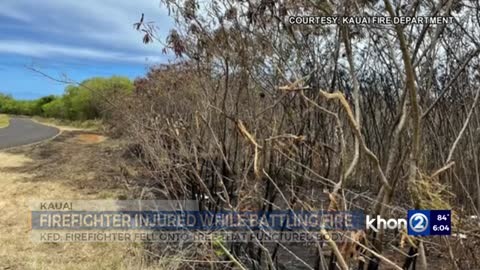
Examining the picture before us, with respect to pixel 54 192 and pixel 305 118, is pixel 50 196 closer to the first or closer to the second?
pixel 54 192

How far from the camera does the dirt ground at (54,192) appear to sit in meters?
4.49

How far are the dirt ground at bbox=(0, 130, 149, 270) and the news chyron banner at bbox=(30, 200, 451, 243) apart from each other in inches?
10.9

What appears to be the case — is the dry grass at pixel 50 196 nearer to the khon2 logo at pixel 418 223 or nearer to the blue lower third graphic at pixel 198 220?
the blue lower third graphic at pixel 198 220

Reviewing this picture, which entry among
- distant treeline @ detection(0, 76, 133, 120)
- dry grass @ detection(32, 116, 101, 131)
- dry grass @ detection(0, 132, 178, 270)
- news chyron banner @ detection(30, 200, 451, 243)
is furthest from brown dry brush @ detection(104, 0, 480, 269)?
dry grass @ detection(32, 116, 101, 131)

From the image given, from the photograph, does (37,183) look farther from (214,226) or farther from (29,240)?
(214,226)

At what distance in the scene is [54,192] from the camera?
7.96 m

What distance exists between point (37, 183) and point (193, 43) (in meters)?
6.00

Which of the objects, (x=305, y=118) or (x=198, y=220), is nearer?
(x=305, y=118)

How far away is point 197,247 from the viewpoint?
4.14m

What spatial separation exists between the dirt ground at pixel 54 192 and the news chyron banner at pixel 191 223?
278mm

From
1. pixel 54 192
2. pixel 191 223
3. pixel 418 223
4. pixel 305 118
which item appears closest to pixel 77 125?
pixel 54 192

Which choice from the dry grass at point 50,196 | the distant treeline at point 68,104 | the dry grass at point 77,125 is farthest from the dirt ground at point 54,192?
the dry grass at point 77,125

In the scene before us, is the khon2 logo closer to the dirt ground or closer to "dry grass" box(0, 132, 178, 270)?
"dry grass" box(0, 132, 178, 270)

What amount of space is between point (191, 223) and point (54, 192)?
4114 mm
